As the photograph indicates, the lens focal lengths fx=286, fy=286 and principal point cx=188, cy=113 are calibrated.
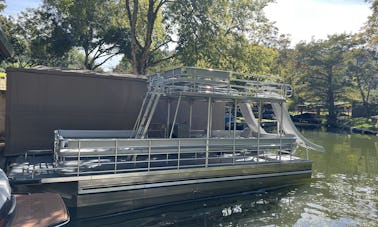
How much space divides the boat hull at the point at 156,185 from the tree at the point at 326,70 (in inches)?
1341

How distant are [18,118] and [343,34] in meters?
42.3

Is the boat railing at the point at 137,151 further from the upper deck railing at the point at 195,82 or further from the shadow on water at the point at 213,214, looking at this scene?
the upper deck railing at the point at 195,82

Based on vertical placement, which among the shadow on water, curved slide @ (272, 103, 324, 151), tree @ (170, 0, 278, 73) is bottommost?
the shadow on water

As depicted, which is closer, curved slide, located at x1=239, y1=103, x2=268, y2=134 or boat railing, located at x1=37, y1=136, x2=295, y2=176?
boat railing, located at x1=37, y1=136, x2=295, y2=176

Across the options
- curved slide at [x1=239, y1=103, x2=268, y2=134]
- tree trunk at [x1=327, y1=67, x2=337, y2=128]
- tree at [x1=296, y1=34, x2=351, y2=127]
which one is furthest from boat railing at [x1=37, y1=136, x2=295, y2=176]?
tree trunk at [x1=327, y1=67, x2=337, y2=128]

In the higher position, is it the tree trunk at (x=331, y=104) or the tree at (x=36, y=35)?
the tree at (x=36, y=35)

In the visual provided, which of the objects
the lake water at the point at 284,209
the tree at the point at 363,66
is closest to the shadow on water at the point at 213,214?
the lake water at the point at 284,209

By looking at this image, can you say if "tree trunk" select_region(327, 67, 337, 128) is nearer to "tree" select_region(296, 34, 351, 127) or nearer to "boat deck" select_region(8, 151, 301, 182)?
"tree" select_region(296, 34, 351, 127)

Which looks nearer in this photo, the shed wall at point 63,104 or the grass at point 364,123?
the shed wall at point 63,104

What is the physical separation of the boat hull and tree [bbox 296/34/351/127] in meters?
34.1

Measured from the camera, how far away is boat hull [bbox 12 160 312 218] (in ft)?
24.1

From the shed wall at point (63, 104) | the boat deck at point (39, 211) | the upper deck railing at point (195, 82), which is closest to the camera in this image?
the boat deck at point (39, 211)

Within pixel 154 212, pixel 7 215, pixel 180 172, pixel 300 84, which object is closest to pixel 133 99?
pixel 180 172

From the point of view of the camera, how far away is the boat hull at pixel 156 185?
289 inches
